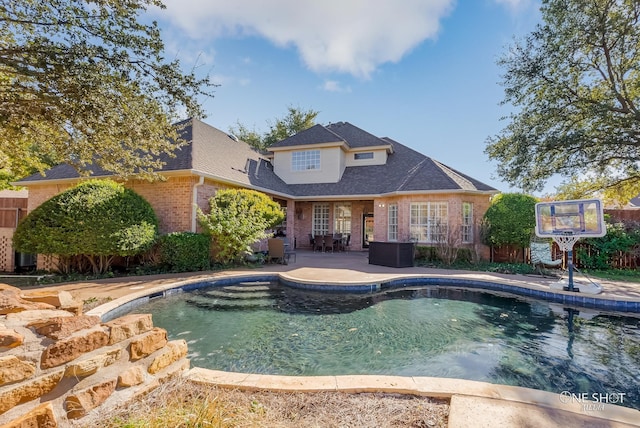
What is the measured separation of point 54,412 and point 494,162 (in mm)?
16469

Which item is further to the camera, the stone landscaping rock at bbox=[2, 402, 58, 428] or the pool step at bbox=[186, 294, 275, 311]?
the pool step at bbox=[186, 294, 275, 311]

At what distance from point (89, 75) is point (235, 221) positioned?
5907mm

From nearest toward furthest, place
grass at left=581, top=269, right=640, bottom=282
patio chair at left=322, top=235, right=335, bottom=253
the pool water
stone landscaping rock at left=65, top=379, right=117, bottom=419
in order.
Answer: stone landscaping rock at left=65, top=379, right=117, bottom=419 → the pool water → grass at left=581, top=269, right=640, bottom=282 → patio chair at left=322, top=235, right=335, bottom=253

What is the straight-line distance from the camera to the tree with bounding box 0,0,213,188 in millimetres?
5312

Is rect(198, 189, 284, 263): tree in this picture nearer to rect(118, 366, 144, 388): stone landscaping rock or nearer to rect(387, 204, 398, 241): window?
rect(387, 204, 398, 241): window

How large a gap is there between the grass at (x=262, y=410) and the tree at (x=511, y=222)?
11427 mm

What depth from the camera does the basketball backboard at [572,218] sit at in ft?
25.5

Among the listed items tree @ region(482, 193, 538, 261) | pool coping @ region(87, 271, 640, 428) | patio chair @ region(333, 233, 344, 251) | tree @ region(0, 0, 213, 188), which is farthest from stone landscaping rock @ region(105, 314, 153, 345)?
patio chair @ region(333, 233, 344, 251)

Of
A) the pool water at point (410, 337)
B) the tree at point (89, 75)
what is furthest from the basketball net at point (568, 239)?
the tree at point (89, 75)

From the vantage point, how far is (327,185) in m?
17.1

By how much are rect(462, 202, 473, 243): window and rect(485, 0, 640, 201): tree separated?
249 cm

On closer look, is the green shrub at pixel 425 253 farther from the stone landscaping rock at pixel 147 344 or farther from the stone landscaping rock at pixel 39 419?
the stone landscaping rock at pixel 39 419

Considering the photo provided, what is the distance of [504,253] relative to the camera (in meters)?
12.7

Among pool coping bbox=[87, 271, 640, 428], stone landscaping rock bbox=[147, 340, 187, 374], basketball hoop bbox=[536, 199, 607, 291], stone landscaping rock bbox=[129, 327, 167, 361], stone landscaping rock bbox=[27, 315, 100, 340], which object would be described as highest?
basketball hoop bbox=[536, 199, 607, 291]
